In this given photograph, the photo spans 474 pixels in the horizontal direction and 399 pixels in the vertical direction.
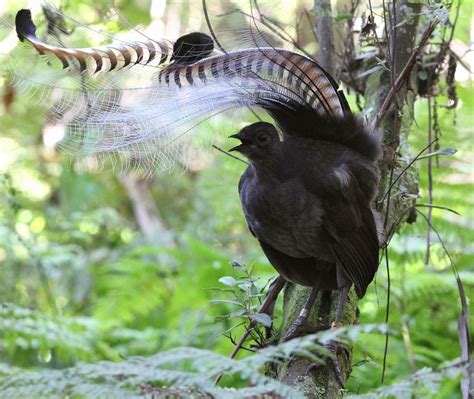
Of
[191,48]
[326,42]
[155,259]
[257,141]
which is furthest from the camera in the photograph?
[155,259]

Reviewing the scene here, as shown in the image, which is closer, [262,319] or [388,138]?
[262,319]

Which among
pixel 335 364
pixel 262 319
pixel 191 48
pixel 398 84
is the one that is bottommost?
pixel 335 364

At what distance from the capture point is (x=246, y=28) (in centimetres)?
261

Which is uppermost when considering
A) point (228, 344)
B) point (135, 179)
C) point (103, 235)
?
point (135, 179)

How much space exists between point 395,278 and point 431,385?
3.54 m

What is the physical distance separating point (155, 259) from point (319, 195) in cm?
431

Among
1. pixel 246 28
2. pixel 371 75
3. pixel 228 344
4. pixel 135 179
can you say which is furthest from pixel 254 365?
pixel 135 179

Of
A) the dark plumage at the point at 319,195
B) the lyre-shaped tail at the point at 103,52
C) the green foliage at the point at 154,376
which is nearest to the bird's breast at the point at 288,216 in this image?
the dark plumage at the point at 319,195

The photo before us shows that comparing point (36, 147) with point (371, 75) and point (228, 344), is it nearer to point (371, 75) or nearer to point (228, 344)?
point (228, 344)

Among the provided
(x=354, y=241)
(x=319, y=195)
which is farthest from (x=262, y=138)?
(x=354, y=241)

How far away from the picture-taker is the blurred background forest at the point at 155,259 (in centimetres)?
422

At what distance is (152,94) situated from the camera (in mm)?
2592

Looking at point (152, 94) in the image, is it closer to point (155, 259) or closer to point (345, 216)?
point (345, 216)

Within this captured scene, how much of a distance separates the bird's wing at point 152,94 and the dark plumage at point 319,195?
175mm
